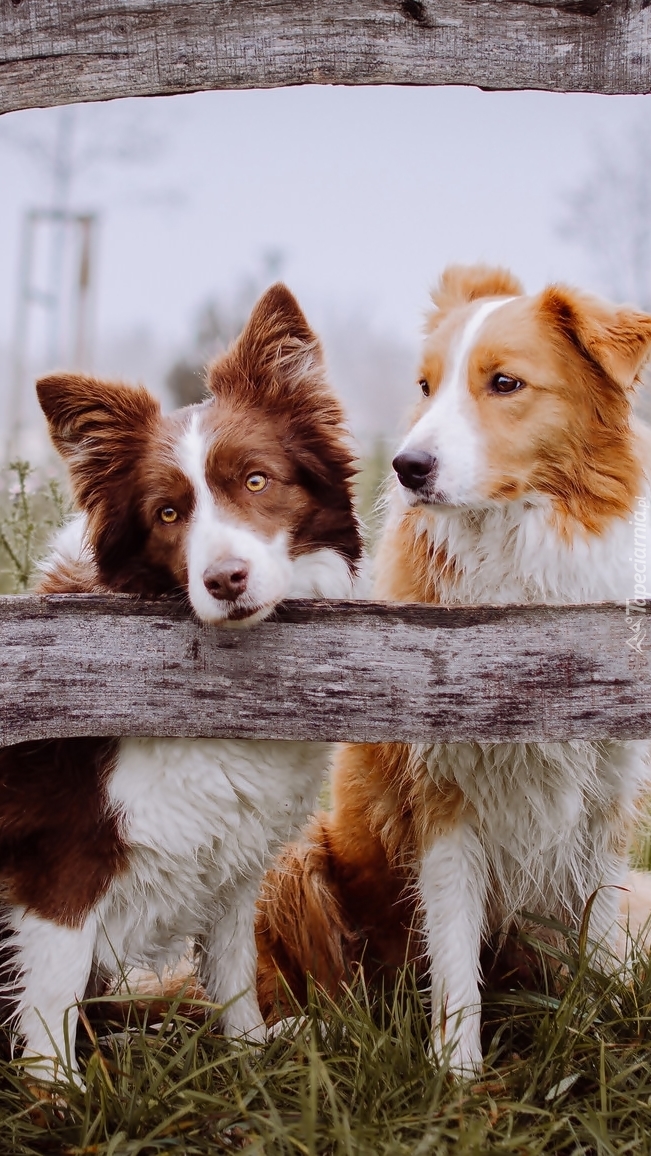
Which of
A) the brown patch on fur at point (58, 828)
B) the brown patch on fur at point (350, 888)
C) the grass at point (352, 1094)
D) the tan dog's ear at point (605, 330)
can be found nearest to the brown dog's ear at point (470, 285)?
the tan dog's ear at point (605, 330)

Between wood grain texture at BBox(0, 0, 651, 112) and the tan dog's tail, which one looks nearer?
wood grain texture at BBox(0, 0, 651, 112)

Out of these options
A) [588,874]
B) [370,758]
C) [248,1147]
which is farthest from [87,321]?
[248,1147]

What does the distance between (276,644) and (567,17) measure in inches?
57.9

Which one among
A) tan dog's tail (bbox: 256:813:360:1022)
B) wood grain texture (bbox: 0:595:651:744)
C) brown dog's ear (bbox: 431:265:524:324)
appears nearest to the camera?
wood grain texture (bbox: 0:595:651:744)

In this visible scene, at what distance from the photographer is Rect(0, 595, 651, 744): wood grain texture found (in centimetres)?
207

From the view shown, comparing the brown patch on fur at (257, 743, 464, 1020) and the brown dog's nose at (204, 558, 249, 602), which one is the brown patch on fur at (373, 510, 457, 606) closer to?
the brown patch on fur at (257, 743, 464, 1020)

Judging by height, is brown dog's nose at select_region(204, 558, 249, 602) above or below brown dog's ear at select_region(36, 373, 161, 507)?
below

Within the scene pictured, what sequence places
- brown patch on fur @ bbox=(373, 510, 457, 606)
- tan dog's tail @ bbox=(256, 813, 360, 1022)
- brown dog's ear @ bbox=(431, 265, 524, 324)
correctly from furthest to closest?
tan dog's tail @ bbox=(256, 813, 360, 1022) → brown dog's ear @ bbox=(431, 265, 524, 324) → brown patch on fur @ bbox=(373, 510, 457, 606)

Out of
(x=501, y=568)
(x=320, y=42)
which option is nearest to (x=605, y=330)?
(x=501, y=568)

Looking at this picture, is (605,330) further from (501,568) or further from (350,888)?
(350,888)

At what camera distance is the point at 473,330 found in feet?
7.59

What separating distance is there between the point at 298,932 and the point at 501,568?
4.11ft

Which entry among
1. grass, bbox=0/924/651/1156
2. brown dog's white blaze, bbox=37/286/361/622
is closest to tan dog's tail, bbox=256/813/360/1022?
grass, bbox=0/924/651/1156

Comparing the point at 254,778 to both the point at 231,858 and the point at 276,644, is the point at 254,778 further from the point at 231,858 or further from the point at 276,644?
the point at 276,644
